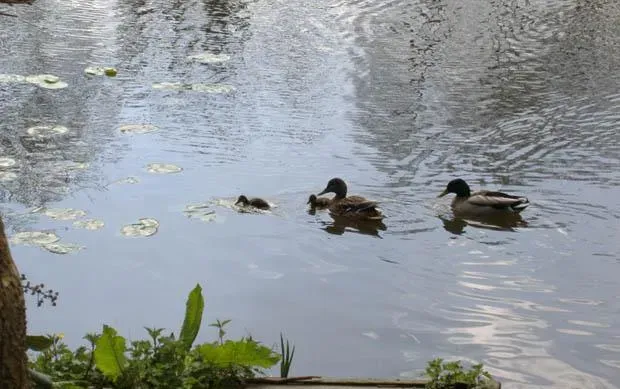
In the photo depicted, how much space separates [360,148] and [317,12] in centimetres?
725

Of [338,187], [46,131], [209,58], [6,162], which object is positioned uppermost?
[209,58]

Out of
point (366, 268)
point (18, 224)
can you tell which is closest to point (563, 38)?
point (366, 268)

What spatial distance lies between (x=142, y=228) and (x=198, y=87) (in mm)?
4486

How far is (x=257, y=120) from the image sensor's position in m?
11.8

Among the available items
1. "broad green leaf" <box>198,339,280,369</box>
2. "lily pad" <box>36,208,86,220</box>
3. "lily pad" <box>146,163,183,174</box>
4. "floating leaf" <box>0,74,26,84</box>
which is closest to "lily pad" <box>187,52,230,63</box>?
"floating leaf" <box>0,74,26,84</box>

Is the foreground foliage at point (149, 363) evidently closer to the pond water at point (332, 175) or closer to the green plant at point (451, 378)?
the green plant at point (451, 378)

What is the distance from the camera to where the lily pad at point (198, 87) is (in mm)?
12945

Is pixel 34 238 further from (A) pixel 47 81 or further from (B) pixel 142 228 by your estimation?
(A) pixel 47 81

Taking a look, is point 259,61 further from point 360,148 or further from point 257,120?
point 360,148

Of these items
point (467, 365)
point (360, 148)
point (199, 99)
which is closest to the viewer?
A: point (467, 365)

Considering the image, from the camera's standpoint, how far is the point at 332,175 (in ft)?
34.1

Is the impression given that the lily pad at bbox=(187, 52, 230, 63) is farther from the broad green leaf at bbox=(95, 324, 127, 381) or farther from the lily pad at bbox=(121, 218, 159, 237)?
the broad green leaf at bbox=(95, 324, 127, 381)

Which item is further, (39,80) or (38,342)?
(39,80)

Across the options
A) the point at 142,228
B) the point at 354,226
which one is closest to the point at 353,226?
the point at 354,226
